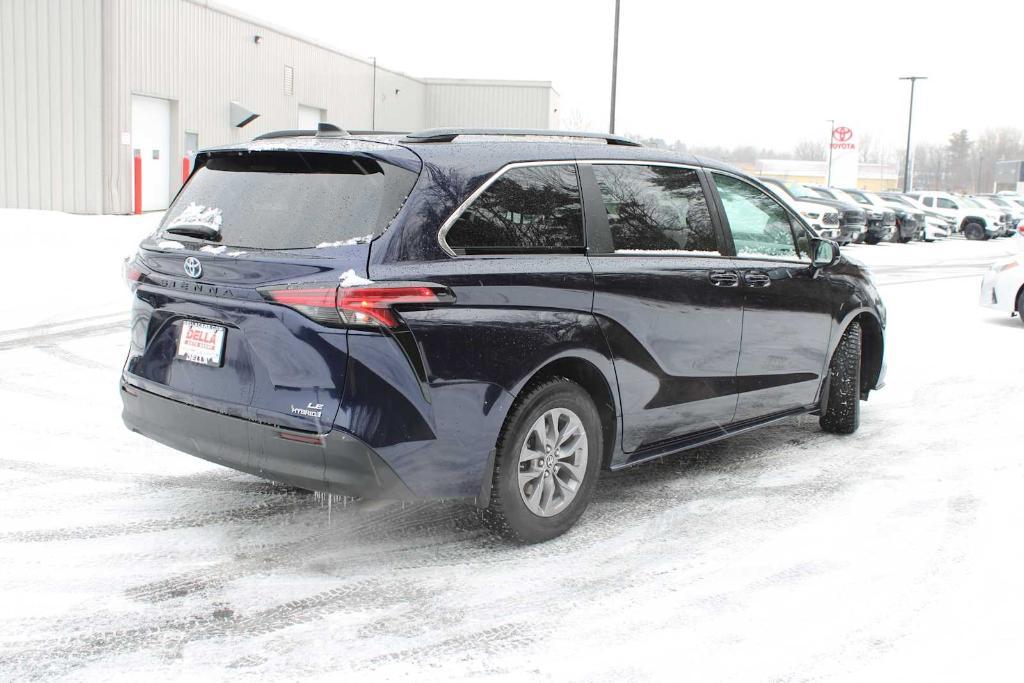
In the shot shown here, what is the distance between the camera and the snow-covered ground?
11.2 ft

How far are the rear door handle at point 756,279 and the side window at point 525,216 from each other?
49.3 inches

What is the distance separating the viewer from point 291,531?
4578 millimetres

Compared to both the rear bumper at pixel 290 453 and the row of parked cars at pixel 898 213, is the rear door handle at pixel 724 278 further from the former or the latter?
the row of parked cars at pixel 898 213

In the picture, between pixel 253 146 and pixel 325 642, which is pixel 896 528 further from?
pixel 253 146

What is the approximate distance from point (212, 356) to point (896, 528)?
10.3 ft

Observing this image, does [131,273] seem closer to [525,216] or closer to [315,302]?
[315,302]

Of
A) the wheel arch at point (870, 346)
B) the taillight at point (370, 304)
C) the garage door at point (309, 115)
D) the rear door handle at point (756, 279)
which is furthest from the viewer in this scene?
the garage door at point (309, 115)

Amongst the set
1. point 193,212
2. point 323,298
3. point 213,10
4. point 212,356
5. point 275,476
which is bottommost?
point 275,476

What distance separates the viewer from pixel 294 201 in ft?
13.5

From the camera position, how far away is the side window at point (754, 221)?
545cm

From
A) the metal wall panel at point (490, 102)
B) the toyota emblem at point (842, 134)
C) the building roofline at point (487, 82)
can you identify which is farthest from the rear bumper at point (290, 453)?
the toyota emblem at point (842, 134)

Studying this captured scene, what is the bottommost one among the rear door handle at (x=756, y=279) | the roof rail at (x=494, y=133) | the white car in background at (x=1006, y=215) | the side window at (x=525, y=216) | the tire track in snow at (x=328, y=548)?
the tire track in snow at (x=328, y=548)

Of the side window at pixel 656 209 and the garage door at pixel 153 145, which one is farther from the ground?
the garage door at pixel 153 145

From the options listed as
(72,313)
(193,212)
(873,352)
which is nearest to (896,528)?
(873,352)
